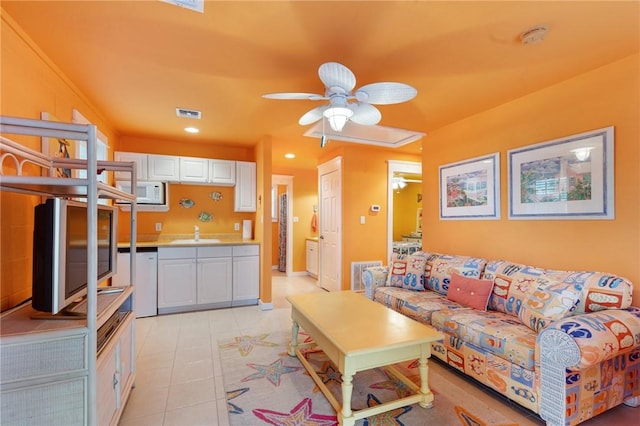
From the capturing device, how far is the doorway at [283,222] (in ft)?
20.5

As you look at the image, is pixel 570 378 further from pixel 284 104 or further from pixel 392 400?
pixel 284 104

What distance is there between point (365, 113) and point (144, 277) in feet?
11.0

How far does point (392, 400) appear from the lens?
6.48 ft

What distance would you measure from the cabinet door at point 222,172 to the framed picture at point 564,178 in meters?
3.57

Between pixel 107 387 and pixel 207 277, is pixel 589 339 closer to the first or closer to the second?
pixel 107 387

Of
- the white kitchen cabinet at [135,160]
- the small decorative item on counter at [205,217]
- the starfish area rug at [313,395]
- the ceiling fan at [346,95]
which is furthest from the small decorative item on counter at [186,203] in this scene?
the ceiling fan at [346,95]

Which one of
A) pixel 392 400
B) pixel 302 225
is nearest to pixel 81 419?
pixel 392 400

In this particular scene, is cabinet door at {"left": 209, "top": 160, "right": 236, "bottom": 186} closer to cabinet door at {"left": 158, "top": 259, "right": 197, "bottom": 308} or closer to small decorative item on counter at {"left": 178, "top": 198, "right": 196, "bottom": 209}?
small decorative item on counter at {"left": 178, "top": 198, "right": 196, "bottom": 209}

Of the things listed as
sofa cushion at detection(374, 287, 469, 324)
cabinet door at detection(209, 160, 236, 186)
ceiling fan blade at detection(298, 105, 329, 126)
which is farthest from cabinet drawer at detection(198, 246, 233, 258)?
ceiling fan blade at detection(298, 105, 329, 126)

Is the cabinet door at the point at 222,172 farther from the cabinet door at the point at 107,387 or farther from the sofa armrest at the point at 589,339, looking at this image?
the sofa armrest at the point at 589,339

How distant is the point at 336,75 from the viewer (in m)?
1.63

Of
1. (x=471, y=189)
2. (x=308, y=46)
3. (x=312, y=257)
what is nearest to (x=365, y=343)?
(x=308, y=46)

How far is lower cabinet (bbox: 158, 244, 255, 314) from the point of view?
145 inches

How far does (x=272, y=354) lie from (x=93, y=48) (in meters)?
2.79
